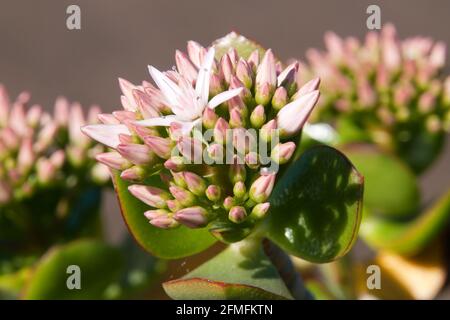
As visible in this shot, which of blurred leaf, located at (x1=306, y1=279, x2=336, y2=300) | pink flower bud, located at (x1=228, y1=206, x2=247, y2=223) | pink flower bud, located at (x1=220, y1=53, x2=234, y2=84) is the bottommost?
blurred leaf, located at (x1=306, y1=279, x2=336, y2=300)

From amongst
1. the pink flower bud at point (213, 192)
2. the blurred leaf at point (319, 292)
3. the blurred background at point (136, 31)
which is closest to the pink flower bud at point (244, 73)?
the pink flower bud at point (213, 192)

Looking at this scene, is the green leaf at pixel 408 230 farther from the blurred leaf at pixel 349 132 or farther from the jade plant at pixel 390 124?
the blurred leaf at pixel 349 132

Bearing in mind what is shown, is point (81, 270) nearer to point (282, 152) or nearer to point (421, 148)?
point (282, 152)

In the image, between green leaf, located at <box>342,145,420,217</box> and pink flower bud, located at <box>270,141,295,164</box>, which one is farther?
green leaf, located at <box>342,145,420,217</box>

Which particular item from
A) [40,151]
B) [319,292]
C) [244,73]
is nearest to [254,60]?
[244,73]

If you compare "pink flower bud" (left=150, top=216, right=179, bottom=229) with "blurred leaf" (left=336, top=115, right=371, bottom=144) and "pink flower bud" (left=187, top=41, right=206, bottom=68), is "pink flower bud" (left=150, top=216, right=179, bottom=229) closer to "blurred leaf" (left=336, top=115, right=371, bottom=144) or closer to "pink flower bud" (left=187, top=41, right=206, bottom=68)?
"pink flower bud" (left=187, top=41, right=206, bottom=68)

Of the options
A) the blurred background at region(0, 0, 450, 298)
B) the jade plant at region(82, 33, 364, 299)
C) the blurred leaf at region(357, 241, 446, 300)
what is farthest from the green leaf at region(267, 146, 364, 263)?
the blurred background at region(0, 0, 450, 298)
